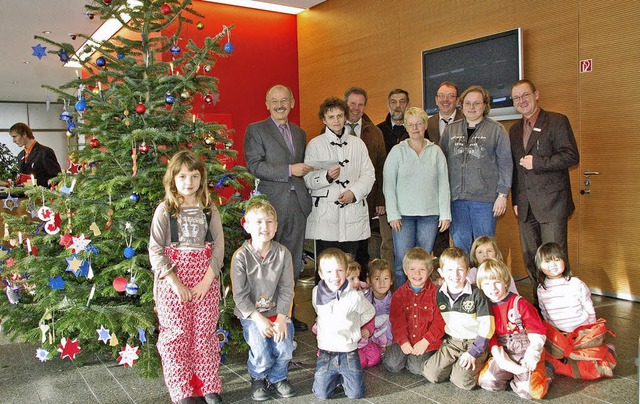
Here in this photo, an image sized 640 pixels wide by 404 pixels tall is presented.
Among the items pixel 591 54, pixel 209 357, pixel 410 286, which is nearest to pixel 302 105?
pixel 591 54

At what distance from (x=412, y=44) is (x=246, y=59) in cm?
223

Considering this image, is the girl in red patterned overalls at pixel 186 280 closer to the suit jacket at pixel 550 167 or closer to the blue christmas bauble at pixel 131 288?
the blue christmas bauble at pixel 131 288

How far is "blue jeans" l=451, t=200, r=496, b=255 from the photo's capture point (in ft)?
12.7

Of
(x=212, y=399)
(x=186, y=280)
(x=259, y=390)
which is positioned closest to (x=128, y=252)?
(x=186, y=280)

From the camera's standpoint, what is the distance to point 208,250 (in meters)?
2.88

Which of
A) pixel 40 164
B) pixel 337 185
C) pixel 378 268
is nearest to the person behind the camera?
pixel 378 268

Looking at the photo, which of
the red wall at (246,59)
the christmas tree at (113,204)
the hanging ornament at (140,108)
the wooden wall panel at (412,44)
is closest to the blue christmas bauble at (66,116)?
the christmas tree at (113,204)

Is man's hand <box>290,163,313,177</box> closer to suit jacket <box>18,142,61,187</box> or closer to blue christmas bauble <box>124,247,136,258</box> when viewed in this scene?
blue christmas bauble <box>124,247,136,258</box>

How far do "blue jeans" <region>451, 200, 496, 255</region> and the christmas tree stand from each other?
1.56 metres

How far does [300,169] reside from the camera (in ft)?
12.2

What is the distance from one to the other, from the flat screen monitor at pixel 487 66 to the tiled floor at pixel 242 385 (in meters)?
2.44

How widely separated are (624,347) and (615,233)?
1.48m

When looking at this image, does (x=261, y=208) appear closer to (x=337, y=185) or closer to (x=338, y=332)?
(x=338, y=332)

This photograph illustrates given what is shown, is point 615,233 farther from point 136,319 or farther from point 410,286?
point 136,319
